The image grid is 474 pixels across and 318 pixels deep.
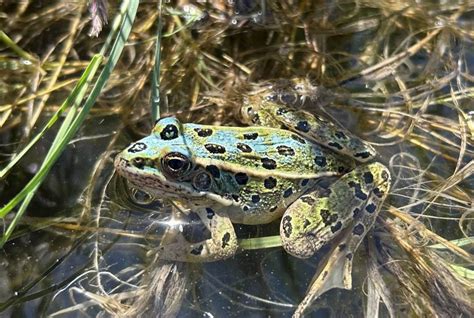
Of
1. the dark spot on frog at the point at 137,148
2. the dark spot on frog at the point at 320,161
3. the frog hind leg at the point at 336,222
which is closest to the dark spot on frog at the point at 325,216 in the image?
the frog hind leg at the point at 336,222

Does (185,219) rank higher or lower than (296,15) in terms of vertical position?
lower

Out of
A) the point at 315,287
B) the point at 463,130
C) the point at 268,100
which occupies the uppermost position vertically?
the point at 268,100

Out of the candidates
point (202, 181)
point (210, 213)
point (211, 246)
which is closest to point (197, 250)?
point (211, 246)

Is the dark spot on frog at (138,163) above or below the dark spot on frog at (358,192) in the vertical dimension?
above

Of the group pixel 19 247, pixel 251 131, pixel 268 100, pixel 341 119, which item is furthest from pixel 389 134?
pixel 19 247

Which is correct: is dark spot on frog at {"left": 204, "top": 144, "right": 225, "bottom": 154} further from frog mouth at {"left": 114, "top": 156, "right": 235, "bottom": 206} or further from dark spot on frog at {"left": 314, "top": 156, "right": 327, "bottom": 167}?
dark spot on frog at {"left": 314, "top": 156, "right": 327, "bottom": 167}

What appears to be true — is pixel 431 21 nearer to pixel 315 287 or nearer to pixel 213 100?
pixel 213 100

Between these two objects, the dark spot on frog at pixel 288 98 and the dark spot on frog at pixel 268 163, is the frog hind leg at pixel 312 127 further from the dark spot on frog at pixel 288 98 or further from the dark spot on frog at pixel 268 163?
the dark spot on frog at pixel 268 163

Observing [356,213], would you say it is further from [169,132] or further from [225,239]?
[169,132]
